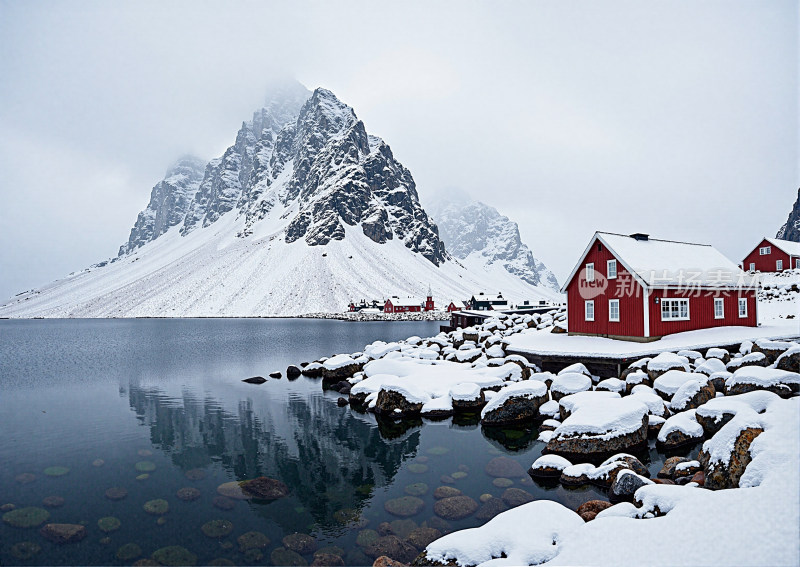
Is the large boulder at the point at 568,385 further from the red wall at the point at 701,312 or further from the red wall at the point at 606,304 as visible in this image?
the red wall at the point at 701,312

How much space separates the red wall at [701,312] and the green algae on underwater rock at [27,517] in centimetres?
2842

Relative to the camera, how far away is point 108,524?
10.2 m

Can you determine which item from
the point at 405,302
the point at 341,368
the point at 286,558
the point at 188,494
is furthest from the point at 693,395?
the point at 405,302

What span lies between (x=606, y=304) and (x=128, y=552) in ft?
89.5

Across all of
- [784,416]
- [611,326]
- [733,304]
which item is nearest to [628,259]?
[611,326]

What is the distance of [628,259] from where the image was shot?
26.8m

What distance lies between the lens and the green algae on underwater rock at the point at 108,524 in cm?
993

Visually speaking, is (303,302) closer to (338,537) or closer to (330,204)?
(330,204)

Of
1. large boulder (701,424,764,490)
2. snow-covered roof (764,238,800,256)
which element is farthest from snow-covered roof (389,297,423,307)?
large boulder (701,424,764,490)

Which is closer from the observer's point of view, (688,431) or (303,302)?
(688,431)

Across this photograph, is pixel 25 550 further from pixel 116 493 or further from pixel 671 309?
pixel 671 309

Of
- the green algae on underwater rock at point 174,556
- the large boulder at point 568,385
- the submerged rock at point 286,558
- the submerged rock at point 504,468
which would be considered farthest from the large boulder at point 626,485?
the green algae on underwater rock at point 174,556

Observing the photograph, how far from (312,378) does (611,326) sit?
20.5 m

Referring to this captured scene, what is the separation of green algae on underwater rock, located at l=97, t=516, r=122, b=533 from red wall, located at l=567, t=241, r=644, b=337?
26.4 meters
